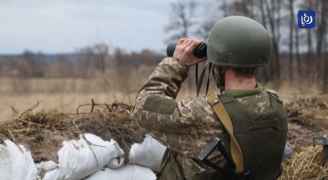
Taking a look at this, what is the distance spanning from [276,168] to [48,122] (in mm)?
2487

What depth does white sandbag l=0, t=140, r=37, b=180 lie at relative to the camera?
3.80 metres

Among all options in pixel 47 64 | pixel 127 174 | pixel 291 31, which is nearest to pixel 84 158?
pixel 127 174

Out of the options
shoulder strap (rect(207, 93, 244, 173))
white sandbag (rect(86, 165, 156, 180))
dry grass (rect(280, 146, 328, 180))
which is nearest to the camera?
shoulder strap (rect(207, 93, 244, 173))

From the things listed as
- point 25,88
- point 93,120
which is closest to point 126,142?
point 93,120

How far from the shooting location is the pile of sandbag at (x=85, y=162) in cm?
386

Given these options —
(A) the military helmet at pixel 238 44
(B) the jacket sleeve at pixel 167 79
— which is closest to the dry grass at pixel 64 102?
(B) the jacket sleeve at pixel 167 79

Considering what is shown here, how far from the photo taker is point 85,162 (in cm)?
400

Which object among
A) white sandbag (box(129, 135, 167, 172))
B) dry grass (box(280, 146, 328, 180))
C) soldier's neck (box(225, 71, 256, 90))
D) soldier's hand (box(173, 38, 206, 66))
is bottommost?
dry grass (box(280, 146, 328, 180))

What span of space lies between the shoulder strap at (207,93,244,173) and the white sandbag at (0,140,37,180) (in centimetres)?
167

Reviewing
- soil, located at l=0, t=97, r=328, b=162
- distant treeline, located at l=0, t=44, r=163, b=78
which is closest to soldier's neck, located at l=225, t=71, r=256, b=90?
soil, located at l=0, t=97, r=328, b=162

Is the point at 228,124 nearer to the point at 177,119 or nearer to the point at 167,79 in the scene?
the point at 177,119

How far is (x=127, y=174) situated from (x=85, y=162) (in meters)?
0.32

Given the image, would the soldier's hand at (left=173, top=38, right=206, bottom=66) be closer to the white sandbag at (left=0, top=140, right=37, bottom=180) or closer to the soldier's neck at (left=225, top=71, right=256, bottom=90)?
the soldier's neck at (left=225, top=71, right=256, bottom=90)

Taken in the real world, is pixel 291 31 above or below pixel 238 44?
below
